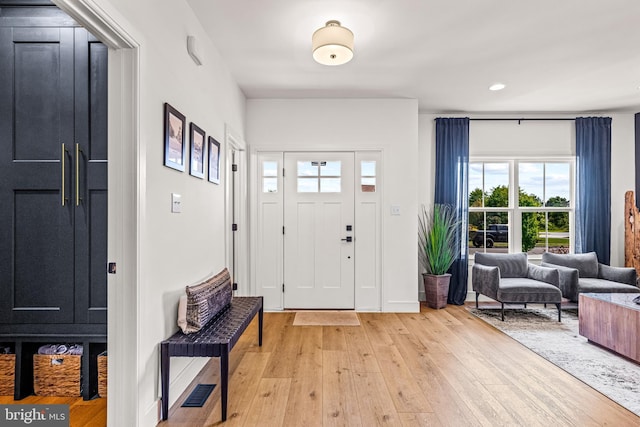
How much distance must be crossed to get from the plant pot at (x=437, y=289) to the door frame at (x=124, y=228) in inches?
144

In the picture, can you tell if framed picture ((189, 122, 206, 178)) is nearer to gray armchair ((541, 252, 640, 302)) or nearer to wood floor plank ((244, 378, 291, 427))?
wood floor plank ((244, 378, 291, 427))

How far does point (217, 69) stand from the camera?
3189 millimetres

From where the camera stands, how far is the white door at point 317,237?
4465 mm

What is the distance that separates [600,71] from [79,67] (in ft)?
15.3

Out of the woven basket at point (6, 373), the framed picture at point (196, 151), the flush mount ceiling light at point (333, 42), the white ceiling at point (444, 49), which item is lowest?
the woven basket at point (6, 373)

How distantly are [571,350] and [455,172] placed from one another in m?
2.58

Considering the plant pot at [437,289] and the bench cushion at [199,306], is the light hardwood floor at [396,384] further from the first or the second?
the plant pot at [437,289]

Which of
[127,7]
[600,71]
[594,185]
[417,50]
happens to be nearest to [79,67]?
[127,7]

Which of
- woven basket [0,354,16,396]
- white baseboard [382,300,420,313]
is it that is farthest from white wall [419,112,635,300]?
woven basket [0,354,16,396]

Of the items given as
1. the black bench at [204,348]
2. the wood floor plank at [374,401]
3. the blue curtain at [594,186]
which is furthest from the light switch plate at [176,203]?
the blue curtain at [594,186]

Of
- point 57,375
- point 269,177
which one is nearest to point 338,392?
point 57,375

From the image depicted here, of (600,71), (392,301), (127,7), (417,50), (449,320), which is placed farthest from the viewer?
(392,301)

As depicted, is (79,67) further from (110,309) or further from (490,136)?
(490,136)

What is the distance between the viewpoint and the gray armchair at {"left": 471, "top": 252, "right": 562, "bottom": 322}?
3988 millimetres
